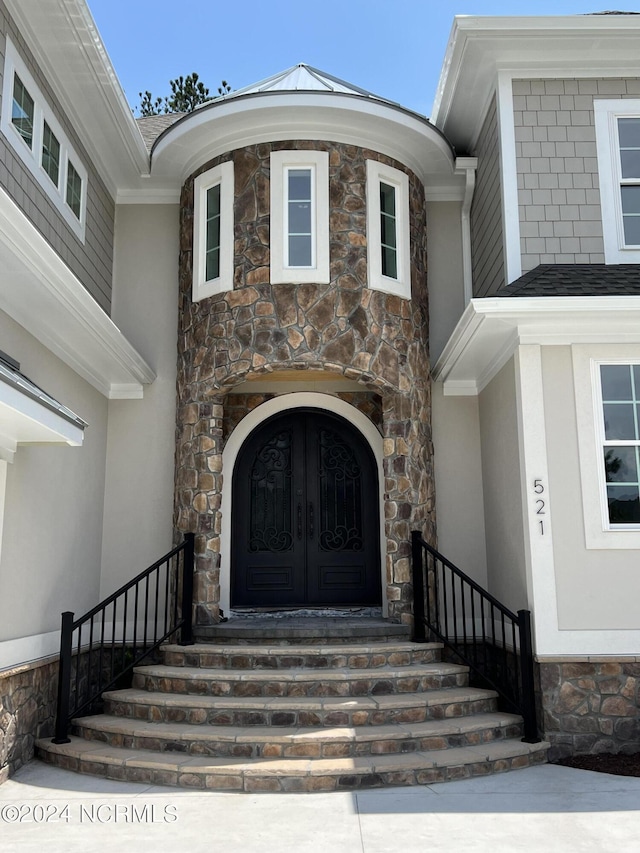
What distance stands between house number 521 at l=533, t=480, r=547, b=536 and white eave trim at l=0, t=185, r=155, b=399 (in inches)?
159

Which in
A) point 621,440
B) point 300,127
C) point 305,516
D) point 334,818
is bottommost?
point 334,818

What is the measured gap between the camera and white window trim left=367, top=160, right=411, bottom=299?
329 inches

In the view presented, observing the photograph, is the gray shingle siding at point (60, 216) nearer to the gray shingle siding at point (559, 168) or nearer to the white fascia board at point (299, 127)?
the white fascia board at point (299, 127)

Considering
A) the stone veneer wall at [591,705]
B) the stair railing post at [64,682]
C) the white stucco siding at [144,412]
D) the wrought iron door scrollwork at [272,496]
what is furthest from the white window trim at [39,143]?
the stone veneer wall at [591,705]

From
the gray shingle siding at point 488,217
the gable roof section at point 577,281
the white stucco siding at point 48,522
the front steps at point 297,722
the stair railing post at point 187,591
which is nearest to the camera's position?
the front steps at point 297,722

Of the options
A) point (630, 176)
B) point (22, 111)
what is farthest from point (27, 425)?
point (630, 176)

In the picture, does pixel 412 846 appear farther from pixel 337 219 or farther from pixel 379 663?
pixel 337 219

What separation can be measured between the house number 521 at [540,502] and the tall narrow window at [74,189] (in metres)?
5.34

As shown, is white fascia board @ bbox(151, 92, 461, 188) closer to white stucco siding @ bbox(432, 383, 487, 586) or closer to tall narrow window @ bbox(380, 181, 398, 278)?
tall narrow window @ bbox(380, 181, 398, 278)

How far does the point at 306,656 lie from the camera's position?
7.10 meters

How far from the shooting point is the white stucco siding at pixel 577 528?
6691 mm

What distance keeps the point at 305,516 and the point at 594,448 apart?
3.70m

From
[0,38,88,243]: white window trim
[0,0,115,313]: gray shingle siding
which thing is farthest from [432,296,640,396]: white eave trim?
[0,38,88,243]: white window trim

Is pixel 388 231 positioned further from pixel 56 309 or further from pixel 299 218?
pixel 56 309
